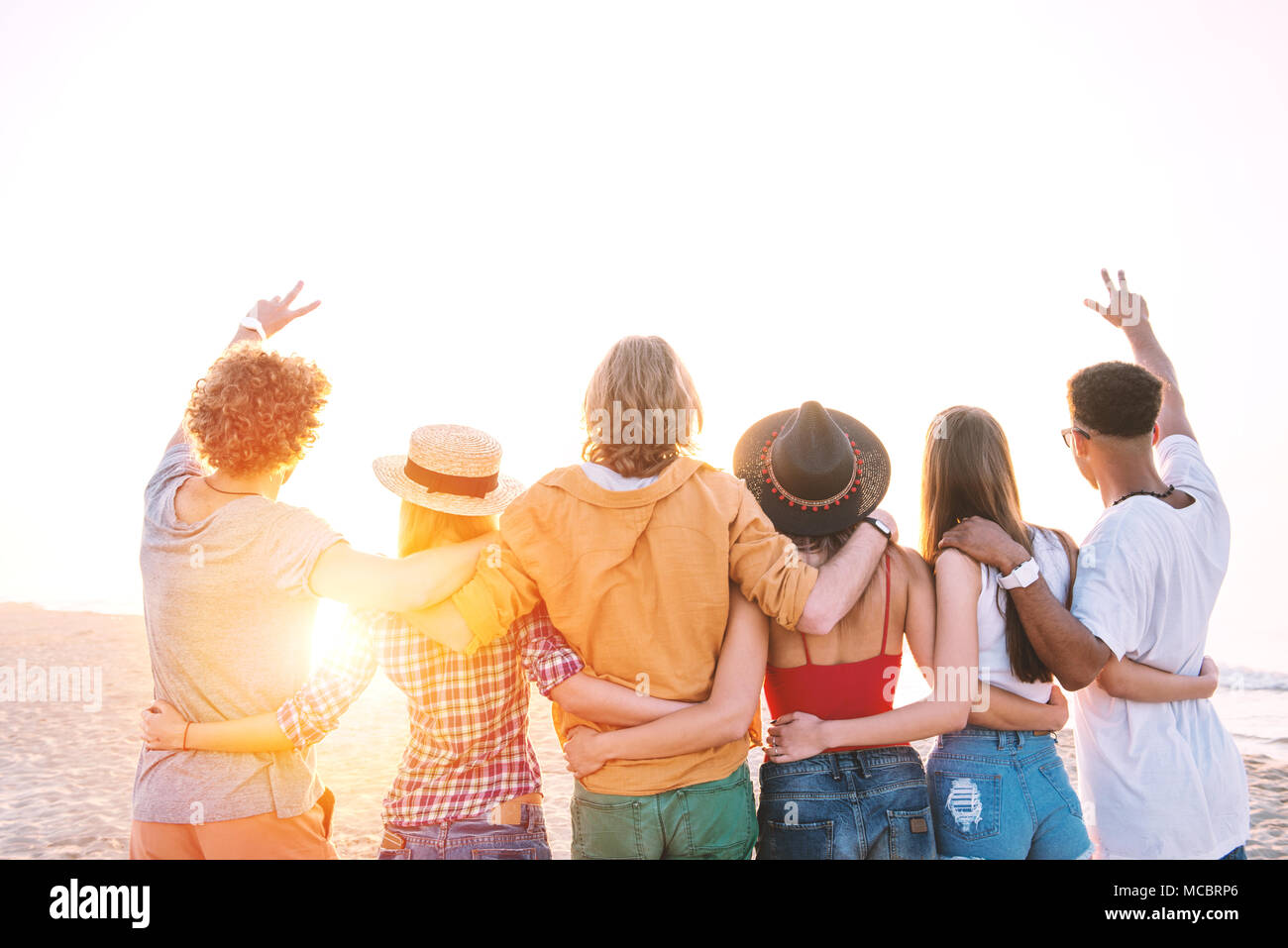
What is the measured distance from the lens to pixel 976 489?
2.84 meters

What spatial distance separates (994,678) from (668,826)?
1.14m

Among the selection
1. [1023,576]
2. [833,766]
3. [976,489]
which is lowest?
[833,766]

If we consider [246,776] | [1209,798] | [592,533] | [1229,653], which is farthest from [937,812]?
[1229,653]

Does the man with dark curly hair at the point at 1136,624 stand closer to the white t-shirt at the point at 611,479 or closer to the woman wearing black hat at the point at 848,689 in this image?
the woman wearing black hat at the point at 848,689

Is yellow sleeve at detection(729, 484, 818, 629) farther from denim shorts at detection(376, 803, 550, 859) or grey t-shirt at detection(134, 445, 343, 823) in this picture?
grey t-shirt at detection(134, 445, 343, 823)

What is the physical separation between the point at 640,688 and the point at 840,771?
0.67 metres

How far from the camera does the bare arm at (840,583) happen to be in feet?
8.32

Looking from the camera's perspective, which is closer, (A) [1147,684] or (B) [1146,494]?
(A) [1147,684]

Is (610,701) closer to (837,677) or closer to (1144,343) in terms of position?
(837,677)

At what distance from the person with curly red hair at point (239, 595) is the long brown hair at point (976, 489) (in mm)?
1506

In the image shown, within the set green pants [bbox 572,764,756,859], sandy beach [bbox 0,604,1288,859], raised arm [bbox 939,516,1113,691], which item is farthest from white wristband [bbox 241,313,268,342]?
sandy beach [bbox 0,604,1288,859]

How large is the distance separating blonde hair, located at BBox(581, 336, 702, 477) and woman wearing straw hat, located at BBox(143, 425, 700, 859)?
0.38 m

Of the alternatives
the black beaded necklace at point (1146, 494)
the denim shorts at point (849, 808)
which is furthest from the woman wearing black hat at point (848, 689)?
the black beaded necklace at point (1146, 494)

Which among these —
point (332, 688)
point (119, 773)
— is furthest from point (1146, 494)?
point (119, 773)
